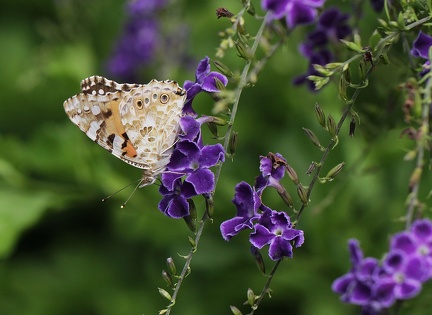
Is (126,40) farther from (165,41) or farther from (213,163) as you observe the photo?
(213,163)

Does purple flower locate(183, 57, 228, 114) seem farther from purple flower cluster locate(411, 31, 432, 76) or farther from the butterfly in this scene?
purple flower cluster locate(411, 31, 432, 76)

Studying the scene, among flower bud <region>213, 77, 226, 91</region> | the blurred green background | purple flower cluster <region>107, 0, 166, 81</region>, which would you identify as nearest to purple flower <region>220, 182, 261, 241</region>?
flower bud <region>213, 77, 226, 91</region>

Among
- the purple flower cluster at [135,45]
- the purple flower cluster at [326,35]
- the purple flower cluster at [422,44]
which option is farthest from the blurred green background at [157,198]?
the purple flower cluster at [422,44]

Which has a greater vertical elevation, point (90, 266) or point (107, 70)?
point (107, 70)

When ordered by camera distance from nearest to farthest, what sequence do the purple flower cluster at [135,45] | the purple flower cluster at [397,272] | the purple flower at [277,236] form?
the purple flower cluster at [397,272] → the purple flower at [277,236] → the purple flower cluster at [135,45]

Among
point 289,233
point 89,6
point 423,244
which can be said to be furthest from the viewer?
point 89,6

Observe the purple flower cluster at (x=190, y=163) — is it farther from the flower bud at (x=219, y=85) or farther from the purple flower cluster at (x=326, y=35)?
the purple flower cluster at (x=326, y=35)

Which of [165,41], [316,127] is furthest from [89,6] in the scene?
[316,127]
